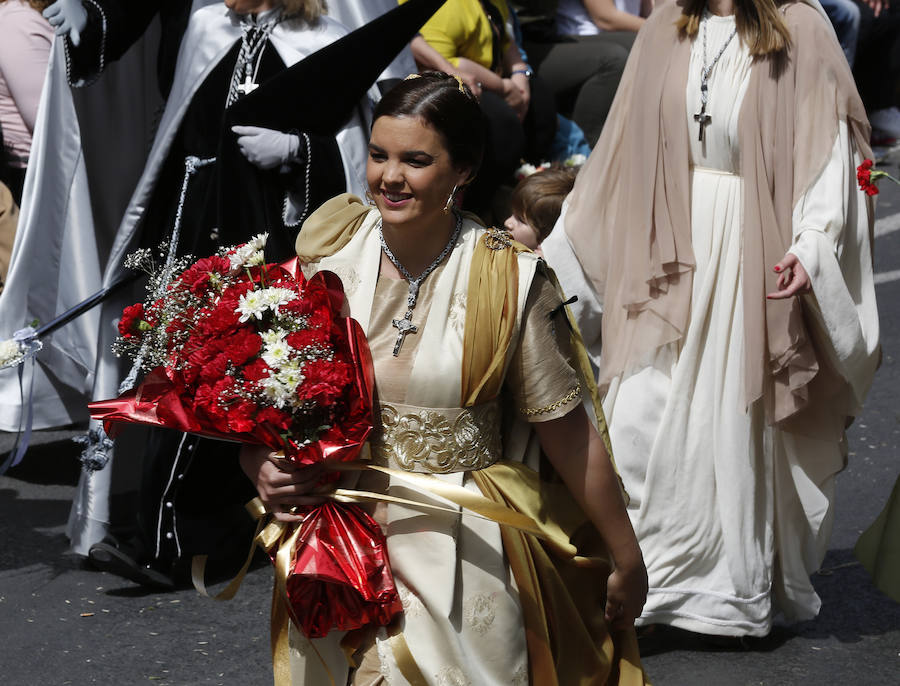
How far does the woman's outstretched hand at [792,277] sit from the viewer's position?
3938mm

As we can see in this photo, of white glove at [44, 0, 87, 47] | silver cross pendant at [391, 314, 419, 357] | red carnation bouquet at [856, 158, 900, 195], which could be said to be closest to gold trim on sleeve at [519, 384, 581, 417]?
silver cross pendant at [391, 314, 419, 357]

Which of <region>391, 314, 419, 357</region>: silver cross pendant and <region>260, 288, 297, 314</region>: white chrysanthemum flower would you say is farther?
<region>391, 314, 419, 357</region>: silver cross pendant

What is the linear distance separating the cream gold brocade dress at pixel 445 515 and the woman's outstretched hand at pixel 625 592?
25cm

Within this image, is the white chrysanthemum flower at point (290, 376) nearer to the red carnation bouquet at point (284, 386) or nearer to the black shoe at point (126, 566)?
the red carnation bouquet at point (284, 386)

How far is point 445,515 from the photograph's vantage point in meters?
2.61

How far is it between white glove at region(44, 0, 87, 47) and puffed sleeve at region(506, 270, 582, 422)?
2921mm

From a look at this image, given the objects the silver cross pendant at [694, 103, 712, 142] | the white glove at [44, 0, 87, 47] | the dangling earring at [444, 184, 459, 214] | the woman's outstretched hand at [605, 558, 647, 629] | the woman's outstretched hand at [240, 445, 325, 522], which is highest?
the white glove at [44, 0, 87, 47]

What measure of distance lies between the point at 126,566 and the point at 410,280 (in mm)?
2466

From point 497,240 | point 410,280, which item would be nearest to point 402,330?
point 410,280

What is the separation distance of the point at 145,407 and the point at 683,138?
7.30 feet

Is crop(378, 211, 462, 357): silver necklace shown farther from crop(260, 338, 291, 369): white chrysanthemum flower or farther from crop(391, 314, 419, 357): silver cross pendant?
crop(260, 338, 291, 369): white chrysanthemum flower

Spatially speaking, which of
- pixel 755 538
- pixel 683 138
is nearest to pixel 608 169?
pixel 683 138

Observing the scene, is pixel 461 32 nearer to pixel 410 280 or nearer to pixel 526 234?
pixel 526 234

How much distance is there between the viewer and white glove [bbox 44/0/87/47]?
4938 mm
